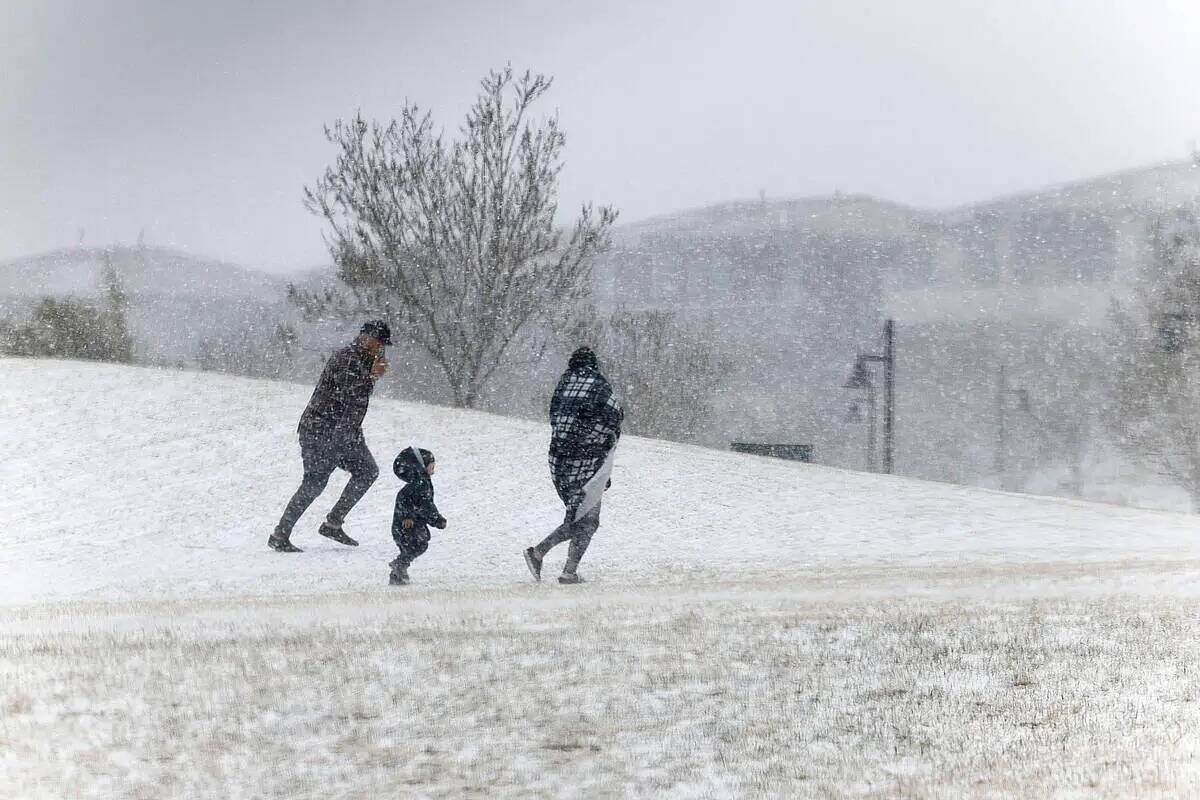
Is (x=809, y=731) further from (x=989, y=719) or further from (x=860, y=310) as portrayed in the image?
(x=860, y=310)

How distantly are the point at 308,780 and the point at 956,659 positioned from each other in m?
3.54

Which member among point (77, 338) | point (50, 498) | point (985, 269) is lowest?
point (50, 498)

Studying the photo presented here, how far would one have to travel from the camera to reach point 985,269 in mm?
62531

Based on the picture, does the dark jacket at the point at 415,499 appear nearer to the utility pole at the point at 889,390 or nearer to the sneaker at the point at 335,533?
the sneaker at the point at 335,533

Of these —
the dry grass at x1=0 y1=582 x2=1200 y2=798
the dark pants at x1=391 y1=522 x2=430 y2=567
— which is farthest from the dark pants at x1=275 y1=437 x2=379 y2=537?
the dry grass at x1=0 y1=582 x2=1200 y2=798

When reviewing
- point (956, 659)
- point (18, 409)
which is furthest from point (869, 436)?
point (956, 659)

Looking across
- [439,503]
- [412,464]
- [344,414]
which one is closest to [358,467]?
[344,414]

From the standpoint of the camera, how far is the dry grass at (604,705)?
459 centimetres

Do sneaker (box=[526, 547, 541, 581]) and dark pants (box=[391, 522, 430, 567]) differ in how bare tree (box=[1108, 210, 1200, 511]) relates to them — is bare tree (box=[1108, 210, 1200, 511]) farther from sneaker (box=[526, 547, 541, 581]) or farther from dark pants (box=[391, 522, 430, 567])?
dark pants (box=[391, 522, 430, 567])

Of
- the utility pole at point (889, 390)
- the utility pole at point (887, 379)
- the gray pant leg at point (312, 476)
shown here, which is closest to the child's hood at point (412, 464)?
A: the gray pant leg at point (312, 476)

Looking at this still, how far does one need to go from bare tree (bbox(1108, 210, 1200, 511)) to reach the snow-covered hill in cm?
858

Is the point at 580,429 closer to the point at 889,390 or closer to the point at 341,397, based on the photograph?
the point at 341,397

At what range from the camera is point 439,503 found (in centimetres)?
1734

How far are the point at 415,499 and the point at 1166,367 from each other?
77.4 ft
